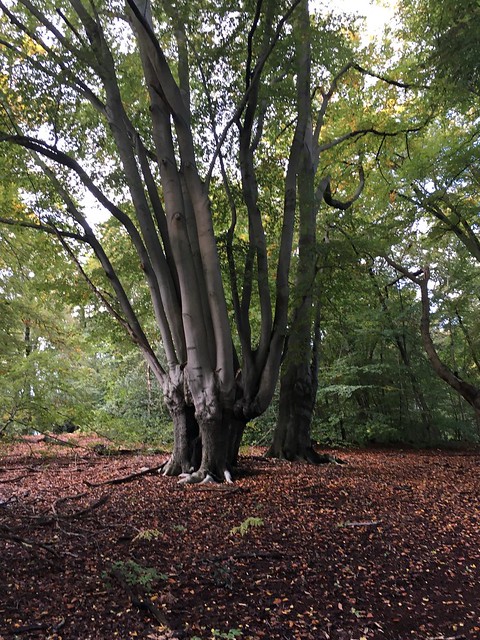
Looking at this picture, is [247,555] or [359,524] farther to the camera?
[359,524]

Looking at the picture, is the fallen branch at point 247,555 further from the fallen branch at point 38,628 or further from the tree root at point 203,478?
the tree root at point 203,478

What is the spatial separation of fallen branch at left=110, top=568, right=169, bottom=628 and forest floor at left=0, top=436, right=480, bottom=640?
10mm

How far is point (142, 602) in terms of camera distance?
242 centimetres

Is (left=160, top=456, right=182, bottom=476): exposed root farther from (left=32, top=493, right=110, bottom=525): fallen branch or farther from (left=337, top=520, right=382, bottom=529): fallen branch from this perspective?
(left=337, top=520, right=382, bottom=529): fallen branch

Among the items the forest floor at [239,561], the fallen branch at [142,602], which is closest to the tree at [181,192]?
the forest floor at [239,561]

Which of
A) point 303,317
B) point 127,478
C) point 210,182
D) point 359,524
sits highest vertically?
point 210,182

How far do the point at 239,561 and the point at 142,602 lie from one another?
2.92 ft

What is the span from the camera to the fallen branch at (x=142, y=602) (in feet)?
7.54

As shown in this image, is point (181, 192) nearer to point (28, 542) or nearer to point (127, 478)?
point (127, 478)

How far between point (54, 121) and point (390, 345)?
11.4 meters

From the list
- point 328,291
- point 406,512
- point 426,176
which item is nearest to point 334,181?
point 426,176

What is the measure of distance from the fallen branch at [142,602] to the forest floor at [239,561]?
0.01 metres

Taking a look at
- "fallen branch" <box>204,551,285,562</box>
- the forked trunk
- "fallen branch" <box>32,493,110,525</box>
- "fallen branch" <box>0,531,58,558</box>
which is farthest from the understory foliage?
"fallen branch" <box>204,551,285,562</box>

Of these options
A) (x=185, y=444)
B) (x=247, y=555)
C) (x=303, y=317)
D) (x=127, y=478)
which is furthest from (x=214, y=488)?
(x=303, y=317)
